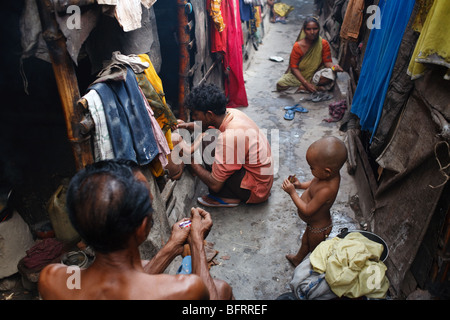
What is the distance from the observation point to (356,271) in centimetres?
226

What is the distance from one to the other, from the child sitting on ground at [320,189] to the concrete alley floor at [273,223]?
328 mm

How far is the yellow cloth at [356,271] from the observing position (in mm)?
2242

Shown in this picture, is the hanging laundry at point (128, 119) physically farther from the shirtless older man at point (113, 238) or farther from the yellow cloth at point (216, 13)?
the yellow cloth at point (216, 13)

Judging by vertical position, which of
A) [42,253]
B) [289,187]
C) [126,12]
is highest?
[126,12]

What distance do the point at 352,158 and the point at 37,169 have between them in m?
4.02

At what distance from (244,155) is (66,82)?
2.09 meters

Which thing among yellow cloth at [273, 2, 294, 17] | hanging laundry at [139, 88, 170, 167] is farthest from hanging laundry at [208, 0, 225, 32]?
yellow cloth at [273, 2, 294, 17]

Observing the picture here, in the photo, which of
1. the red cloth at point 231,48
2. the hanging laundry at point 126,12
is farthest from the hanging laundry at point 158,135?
the red cloth at point 231,48

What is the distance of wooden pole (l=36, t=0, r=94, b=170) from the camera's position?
2.07 meters

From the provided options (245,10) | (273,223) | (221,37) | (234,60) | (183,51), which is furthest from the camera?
(245,10)

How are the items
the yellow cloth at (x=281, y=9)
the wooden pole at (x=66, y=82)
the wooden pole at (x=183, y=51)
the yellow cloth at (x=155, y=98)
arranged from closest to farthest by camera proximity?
the wooden pole at (x=66, y=82) → the yellow cloth at (x=155, y=98) → the wooden pole at (x=183, y=51) → the yellow cloth at (x=281, y=9)

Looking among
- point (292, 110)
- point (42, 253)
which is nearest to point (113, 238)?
point (42, 253)

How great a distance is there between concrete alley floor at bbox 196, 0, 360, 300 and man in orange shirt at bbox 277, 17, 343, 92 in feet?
2.20

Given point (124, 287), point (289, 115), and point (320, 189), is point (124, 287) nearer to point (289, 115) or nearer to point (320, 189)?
point (320, 189)
